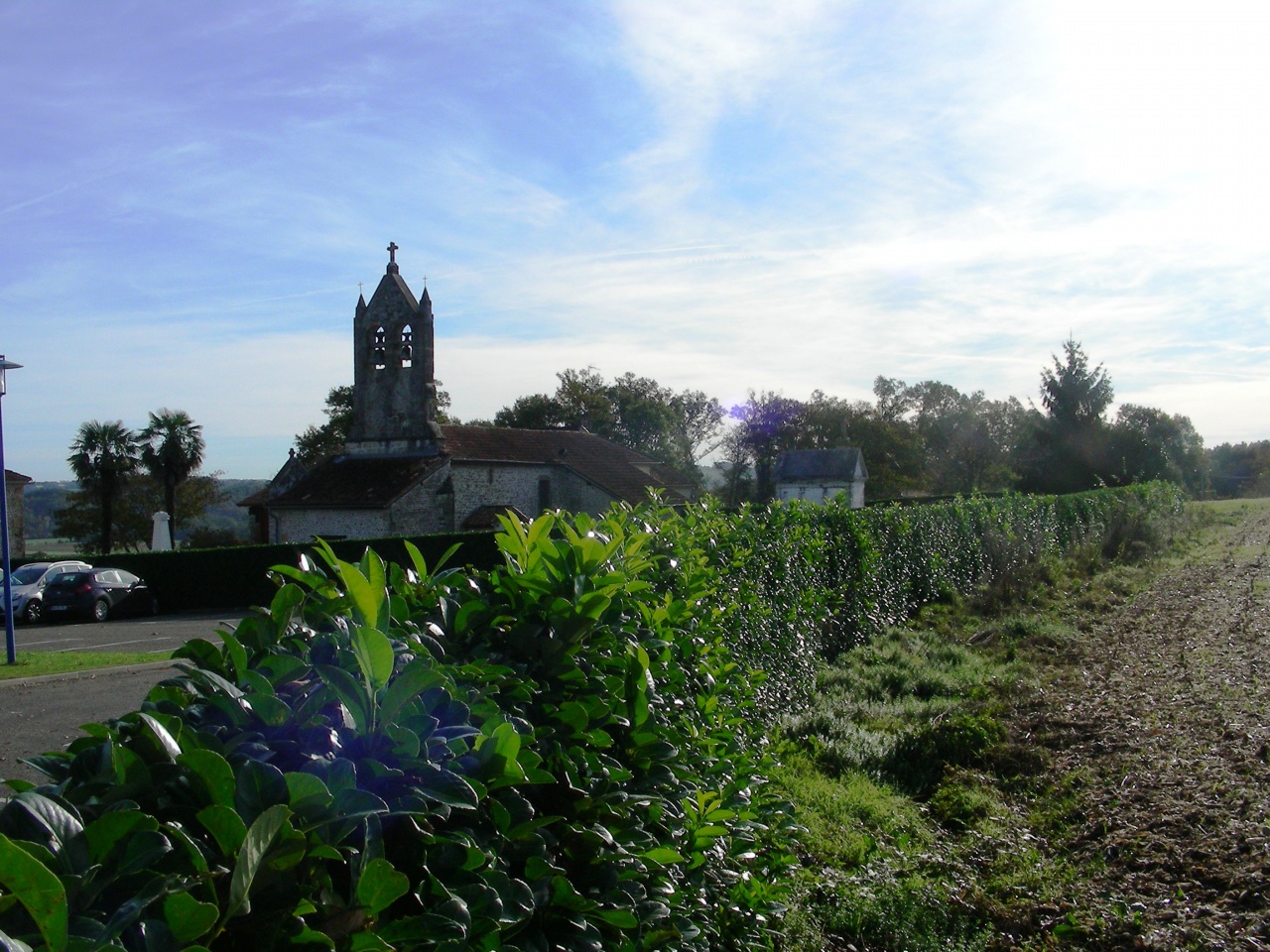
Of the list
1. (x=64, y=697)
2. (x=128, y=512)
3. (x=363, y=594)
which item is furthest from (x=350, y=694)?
(x=128, y=512)

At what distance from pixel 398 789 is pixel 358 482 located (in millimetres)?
34293

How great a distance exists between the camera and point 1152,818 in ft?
18.5

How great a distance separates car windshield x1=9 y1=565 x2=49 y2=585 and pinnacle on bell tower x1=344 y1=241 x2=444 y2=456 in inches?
542

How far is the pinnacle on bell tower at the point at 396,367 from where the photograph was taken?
1356 inches

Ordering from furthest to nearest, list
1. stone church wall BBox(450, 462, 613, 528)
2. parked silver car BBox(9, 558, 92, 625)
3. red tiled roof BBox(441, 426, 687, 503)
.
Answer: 1. red tiled roof BBox(441, 426, 687, 503)
2. stone church wall BBox(450, 462, 613, 528)
3. parked silver car BBox(9, 558, 92, 625)

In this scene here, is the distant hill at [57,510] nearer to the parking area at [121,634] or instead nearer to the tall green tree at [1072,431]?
the parking area at [121,634]

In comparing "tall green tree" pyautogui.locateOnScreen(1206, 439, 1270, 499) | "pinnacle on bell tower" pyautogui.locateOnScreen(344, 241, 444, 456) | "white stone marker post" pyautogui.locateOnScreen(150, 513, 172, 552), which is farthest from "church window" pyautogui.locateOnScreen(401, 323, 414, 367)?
"tall green tree" pyautogui.locateOnScreen(1206, 439, 1270, 499)

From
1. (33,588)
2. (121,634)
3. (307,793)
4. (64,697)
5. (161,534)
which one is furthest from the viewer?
(161,534)

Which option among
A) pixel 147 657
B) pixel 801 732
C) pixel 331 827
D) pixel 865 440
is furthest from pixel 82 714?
pixel 865 440

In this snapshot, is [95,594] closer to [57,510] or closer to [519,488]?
[519,488]

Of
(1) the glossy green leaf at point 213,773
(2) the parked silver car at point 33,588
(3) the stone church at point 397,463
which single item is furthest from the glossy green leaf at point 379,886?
(3) the stone church at point 397,463

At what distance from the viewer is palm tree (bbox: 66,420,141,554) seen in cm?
4569

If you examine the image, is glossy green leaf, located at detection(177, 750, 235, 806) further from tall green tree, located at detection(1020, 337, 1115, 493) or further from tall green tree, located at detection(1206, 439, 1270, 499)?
tall green tree, located at detection(1206, 439, 1270, 499)

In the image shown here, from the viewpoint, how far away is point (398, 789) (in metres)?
1.66
